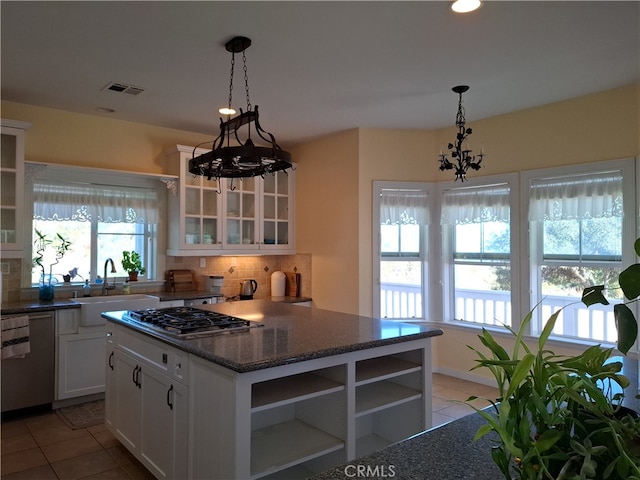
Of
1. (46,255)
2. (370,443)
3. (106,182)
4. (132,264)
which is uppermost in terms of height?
(106,182)

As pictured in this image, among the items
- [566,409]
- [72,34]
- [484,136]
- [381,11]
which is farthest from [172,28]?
[484,136]

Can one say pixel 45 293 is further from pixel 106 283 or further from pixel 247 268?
pixel 247 268

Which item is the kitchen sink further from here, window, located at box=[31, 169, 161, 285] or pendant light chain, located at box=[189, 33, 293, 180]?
pendant light chain, located at box=[189, 33, 293, 180]

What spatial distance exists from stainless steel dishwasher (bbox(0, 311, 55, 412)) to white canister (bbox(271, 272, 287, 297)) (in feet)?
8.02

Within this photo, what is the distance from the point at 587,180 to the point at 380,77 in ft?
6.73

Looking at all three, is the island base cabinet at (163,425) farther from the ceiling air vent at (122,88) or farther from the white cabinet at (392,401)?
the ceiling air vent at (122,88)

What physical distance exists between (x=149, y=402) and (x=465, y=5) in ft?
9.18

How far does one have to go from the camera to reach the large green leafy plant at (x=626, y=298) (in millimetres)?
759

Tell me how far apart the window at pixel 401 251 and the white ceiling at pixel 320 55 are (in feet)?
3.24

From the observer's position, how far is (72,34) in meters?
2.69

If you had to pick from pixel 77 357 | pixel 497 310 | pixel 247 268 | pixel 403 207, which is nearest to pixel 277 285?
pixel 247 268

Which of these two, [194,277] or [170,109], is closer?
[170,109]

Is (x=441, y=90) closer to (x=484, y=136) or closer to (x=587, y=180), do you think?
(x=484, y=136)

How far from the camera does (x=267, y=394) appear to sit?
2123mm
